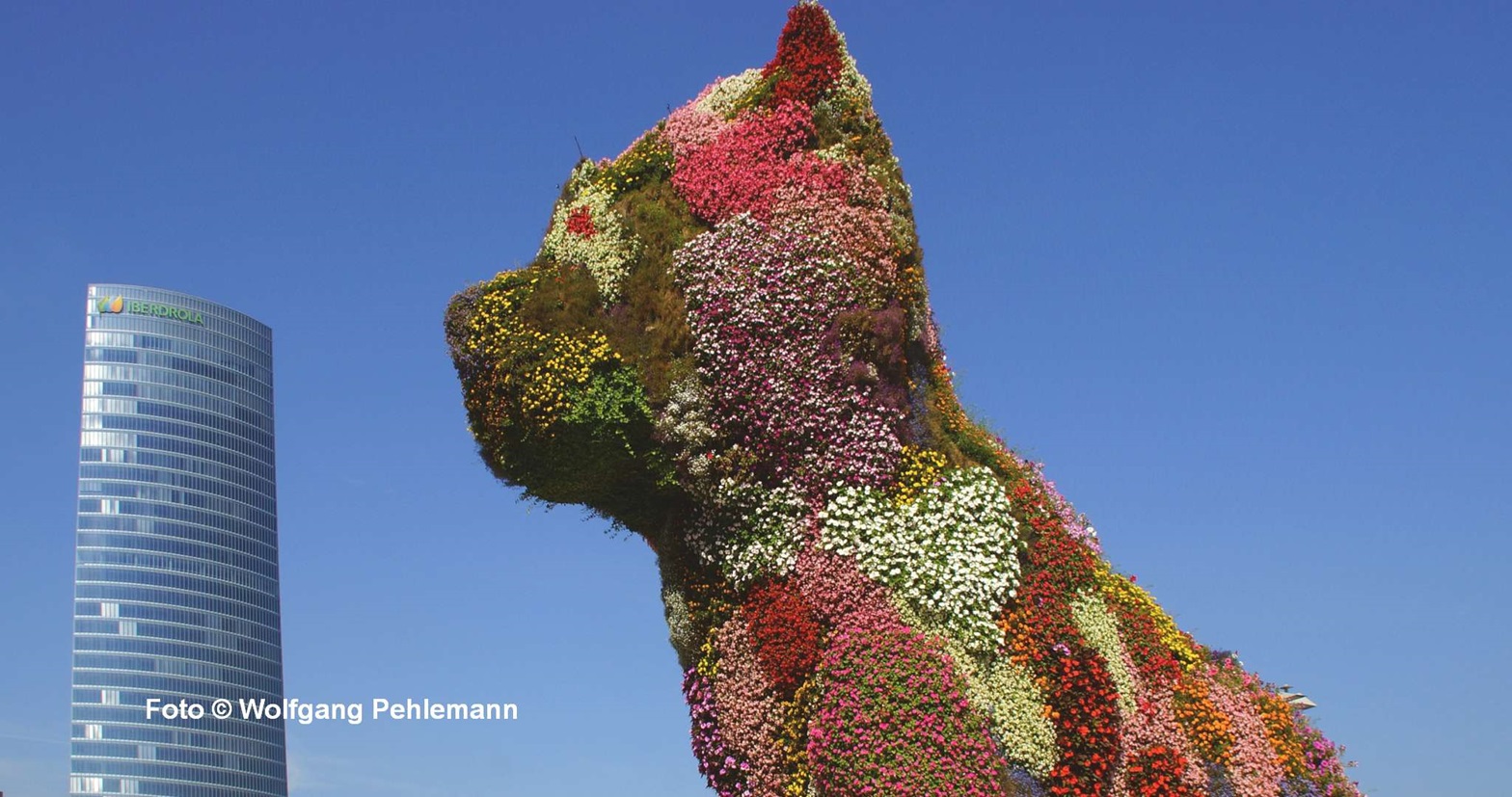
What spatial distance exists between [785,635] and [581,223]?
423 centimetres

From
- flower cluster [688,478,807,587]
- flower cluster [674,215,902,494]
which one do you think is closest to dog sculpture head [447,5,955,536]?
flower cluster [674,215,902,494]

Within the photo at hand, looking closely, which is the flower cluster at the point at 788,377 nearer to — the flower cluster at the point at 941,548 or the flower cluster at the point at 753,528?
the flower cluster at the point at 753,528

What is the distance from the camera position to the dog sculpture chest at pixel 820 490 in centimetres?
1185

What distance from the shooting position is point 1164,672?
41.9 feet

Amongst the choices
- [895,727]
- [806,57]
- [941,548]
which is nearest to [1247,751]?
[941,548]

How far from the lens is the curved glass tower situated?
12119cm

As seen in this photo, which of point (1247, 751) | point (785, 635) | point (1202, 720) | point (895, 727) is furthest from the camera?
point (1247, 751)

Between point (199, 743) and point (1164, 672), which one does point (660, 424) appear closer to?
point (1164, 672)

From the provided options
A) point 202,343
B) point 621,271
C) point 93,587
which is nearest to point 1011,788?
point 621,271

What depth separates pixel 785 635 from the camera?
1212 cm

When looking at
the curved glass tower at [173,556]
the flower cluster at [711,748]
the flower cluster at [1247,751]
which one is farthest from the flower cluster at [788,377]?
the curved glass tower at [173,556]

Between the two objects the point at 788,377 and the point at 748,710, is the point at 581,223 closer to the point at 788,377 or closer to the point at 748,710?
the point at 788,377

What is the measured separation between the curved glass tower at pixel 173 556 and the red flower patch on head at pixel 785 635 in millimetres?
121961

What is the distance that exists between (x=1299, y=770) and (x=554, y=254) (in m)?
8.34
